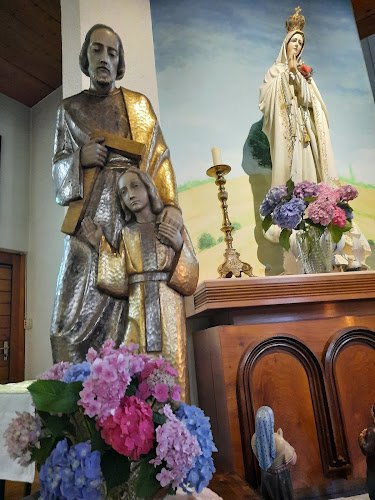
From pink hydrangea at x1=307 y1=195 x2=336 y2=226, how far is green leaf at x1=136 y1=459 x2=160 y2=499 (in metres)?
1.12

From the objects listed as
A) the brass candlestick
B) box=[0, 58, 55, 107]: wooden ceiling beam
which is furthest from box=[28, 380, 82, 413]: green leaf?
box=[0, 58, 55, 107]: wooden ceiling beam

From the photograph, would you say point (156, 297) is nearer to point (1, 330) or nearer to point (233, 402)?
point (233, 402)

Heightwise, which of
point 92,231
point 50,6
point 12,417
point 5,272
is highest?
point 50,6

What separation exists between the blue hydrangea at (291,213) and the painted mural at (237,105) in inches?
26.7

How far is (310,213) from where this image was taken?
1443 millimetres

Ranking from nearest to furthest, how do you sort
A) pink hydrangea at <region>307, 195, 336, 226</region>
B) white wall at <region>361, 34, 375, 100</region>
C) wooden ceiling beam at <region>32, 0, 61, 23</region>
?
pink hydrangea at <region>307, 195, 336, 226</region>, wooden ceiling beam at <region>32, 0, 61, 23</region>, white wall at <region>361, 34, 375, 100</region>

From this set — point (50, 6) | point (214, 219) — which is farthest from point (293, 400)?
point (50, 6)

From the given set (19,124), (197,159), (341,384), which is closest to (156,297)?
(341,384)

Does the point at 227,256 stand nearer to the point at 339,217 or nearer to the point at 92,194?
the point at 339,217

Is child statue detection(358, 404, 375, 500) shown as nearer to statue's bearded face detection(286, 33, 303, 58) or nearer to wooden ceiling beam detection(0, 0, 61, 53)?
statue's bearded face detection(286, 33, 303, 58)

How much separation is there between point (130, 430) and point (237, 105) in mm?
2193

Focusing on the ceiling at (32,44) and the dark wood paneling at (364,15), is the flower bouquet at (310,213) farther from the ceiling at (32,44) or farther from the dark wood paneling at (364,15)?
the dark wood paneling at (364,15)

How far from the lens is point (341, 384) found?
115 cm

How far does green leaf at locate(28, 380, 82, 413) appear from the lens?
50 cm
